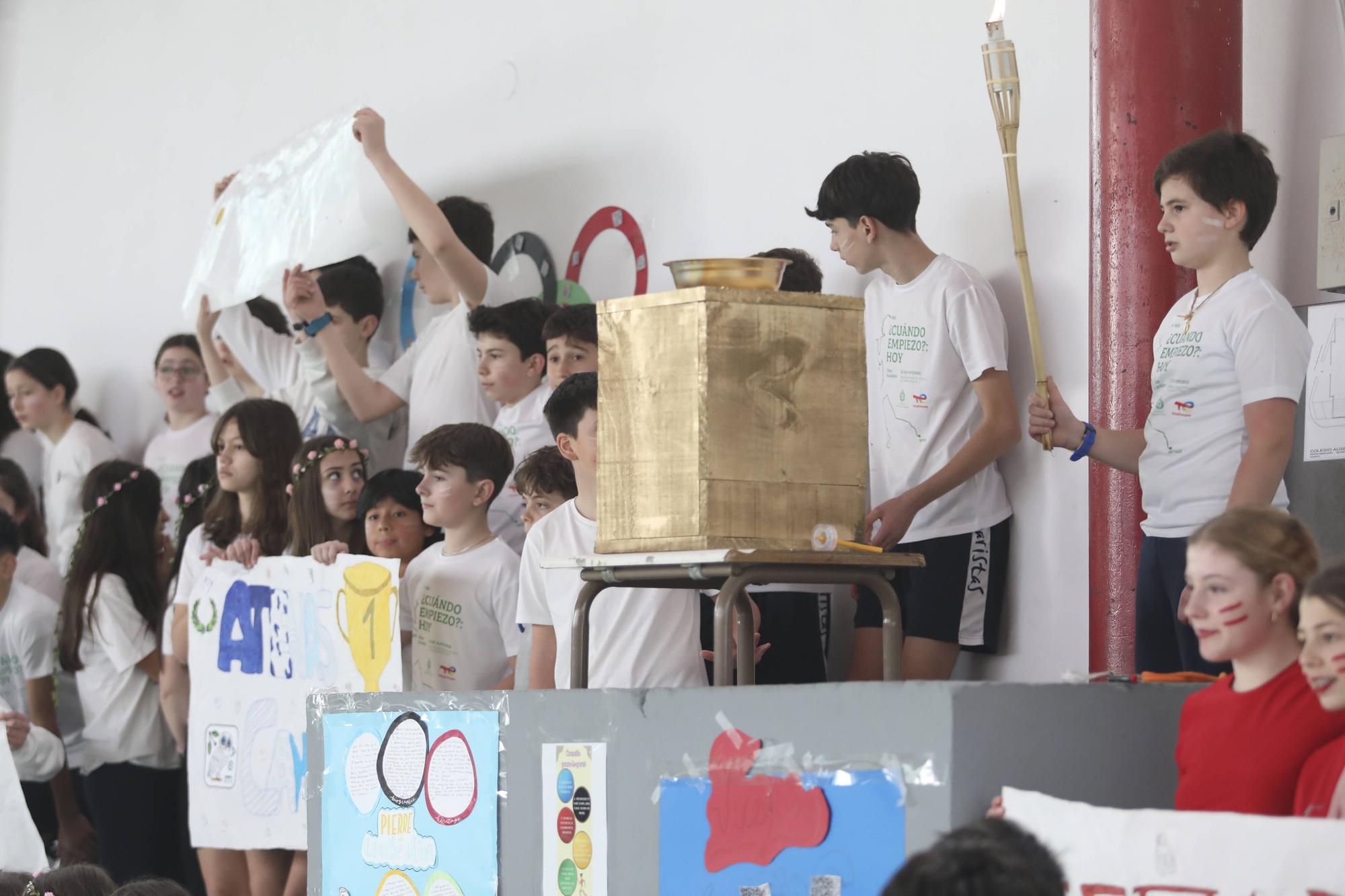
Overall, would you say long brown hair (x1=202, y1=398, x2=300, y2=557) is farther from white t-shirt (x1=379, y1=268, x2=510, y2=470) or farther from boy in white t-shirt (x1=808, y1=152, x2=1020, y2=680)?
boy in white t-shirt (x1=808, y1=152, x2=1020, y2=680)

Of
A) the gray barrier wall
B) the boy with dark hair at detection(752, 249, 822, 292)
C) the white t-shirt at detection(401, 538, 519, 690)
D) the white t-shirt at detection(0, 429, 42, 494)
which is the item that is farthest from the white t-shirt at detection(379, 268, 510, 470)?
the white t-shirt at detection(0, 429, 42, 494)

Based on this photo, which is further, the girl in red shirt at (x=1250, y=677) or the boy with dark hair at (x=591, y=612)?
the boy with dark hair at (x=591, y=612)

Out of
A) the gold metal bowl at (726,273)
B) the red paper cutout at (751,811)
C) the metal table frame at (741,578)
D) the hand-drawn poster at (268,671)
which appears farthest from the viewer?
the hand-drawn poster at (268,671)

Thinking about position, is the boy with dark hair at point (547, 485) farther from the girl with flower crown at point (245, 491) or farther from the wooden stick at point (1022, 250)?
the wooden stick at point (1022, 250)

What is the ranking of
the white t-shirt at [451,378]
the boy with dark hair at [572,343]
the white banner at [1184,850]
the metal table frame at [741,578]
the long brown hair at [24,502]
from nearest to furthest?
the white banner at [1184,850] → the metal table frame at [741,578] → the boy with dark hair at [572,343] → the white t-shirt at [451,378] → the long brown hair at [24,502]

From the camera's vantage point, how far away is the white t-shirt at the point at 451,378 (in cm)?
535

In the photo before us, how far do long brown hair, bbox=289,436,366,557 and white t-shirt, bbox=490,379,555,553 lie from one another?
1.40 feet

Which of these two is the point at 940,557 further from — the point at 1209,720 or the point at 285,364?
the point at 285,364

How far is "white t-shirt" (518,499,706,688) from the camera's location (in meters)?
3.42

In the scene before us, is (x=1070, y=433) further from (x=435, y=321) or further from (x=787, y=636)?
(x=435, y=321)

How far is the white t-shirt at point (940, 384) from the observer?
4.00m

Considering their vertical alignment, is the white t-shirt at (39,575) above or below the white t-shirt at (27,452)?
below

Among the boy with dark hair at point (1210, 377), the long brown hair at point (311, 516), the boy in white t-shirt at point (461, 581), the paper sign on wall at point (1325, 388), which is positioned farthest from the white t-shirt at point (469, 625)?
the paper sign on wall at point (1325, 388)

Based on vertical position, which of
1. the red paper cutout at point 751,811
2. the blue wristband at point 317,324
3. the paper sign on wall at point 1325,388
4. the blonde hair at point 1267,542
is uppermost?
the blue wristband at point 317,324
